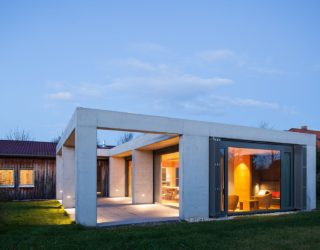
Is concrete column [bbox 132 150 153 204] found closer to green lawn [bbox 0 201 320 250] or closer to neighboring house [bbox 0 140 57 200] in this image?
neighboring house [bbox 0 140 57 200]

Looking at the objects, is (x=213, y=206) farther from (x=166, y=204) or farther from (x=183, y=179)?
(x=166, y=204)

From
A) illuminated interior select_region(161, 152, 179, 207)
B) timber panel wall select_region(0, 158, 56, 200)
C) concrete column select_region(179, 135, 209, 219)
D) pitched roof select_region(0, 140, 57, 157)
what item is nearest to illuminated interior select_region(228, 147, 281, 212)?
→ concrete column select_region(179, 135, 209, 219)

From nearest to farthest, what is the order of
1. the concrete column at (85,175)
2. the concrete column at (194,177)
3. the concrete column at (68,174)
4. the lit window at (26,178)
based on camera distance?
the concrete column at (85,175) < the concrete column at (194,177) < the concrete column at (68,174) < the lit window at (26,178)

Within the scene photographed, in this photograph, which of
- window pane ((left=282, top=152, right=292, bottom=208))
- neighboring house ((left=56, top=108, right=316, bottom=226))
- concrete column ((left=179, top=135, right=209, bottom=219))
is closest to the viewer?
neighboring house ((left=56, top=108, right=316, bottom=226))

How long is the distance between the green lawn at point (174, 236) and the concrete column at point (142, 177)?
24.9ft

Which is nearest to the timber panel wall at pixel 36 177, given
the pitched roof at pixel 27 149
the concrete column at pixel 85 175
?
the pitched roof at pixel 27 149

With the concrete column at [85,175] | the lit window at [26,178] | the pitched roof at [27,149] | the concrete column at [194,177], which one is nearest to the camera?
the concrete column at [85,175]

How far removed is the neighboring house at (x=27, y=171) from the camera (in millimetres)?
22172

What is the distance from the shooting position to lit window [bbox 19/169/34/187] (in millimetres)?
22672

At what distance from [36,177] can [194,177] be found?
13.7 metres

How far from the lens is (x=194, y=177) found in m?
12.6

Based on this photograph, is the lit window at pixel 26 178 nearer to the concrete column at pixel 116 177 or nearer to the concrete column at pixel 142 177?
the concrete column at pixel 116 177

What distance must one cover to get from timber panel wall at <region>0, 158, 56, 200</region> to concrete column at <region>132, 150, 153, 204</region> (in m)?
7.11

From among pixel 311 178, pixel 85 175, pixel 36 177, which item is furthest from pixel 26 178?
pixel 311 178
